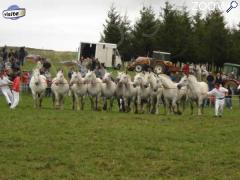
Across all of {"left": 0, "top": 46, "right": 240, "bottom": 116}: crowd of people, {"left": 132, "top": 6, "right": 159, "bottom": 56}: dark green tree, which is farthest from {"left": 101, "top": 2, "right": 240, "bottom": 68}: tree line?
{"left": 0, "top": 46, "right": 240, "bottom": 116}: crowd of people

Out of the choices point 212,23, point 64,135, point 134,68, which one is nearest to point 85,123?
point 64,135

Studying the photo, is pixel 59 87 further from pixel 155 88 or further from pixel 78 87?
pixel 155 88

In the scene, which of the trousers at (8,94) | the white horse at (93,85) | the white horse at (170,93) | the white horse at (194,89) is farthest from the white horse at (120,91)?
the trousers at (8,94)

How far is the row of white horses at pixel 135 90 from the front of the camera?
29.8 meters

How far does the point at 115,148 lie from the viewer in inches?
650

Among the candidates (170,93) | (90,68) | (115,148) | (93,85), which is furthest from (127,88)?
(115,148)

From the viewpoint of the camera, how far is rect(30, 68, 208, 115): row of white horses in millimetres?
29766

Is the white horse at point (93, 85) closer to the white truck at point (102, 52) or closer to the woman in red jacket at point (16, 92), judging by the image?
the woman in red jacket at point (16, 92)

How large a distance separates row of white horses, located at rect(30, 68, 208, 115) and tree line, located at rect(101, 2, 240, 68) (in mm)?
34599

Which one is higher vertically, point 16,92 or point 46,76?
point 46,76

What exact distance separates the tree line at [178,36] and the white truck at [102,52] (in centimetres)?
712

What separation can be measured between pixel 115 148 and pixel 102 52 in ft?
145

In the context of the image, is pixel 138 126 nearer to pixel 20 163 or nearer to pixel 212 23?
pixel 20 163

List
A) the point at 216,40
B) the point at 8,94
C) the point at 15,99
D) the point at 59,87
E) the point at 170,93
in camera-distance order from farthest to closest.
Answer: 1. the point at 216,40
2. the point at 8,94
3. the point at 59,87
4. the point at 15,99
5. the point at 170,93
